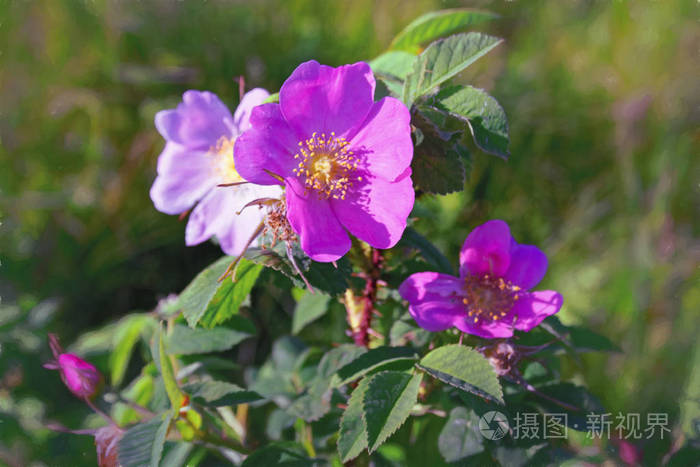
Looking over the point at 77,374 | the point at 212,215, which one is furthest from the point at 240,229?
the point at 77,374

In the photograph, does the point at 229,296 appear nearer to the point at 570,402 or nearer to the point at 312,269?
the point at 312,269

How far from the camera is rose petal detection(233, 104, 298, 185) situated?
48 centimetres

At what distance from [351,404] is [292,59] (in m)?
1.35

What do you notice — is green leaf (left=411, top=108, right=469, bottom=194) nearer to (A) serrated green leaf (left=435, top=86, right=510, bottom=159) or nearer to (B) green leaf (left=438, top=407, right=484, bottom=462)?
(A) serrated green leaf (left=435, top=86, right=510, bottom=159)

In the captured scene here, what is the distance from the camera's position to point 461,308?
58 centimetres

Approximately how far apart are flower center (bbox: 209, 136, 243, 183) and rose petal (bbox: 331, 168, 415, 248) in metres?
0.17

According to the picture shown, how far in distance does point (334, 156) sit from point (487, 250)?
20 cm

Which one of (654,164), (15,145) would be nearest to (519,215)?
(654,164)

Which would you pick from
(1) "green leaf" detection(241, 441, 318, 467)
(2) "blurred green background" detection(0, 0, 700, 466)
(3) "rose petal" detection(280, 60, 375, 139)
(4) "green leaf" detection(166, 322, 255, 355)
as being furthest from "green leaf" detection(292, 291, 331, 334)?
(2) "blurred green background" detection(0, 0, 700, 466)

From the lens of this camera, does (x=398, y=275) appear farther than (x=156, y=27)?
No

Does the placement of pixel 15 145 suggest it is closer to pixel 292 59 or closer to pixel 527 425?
pixel 292 59

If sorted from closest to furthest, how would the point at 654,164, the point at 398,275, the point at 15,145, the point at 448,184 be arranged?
the point at 448,184 < the point at 398,275 < the point at 15,145 < the point at 654,164

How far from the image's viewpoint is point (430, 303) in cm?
57

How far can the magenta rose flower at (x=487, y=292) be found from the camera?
1.84ft
